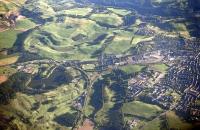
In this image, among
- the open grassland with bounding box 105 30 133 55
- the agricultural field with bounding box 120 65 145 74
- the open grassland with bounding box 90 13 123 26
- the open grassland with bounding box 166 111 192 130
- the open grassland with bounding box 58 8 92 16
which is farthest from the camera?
the open grassland with bounding box 58 8 92 16

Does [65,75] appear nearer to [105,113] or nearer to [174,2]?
[105,113]

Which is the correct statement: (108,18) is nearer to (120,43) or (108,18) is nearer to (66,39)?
(66,39)

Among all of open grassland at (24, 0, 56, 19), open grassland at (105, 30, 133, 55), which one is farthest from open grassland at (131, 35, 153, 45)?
open grassland at (24, 0, 56, 19)

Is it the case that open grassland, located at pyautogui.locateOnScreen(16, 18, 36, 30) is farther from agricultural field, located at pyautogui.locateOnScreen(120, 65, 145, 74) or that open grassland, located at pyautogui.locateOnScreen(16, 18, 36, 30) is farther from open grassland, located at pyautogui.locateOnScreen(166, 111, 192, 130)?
open grassland, located at pyautogui.locateOnScreen(166, 111, 192, 130)

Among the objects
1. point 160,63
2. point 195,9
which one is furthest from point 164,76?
point 195,9

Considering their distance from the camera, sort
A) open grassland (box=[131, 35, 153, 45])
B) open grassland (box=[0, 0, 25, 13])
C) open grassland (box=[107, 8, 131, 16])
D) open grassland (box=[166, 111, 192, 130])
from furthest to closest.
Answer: open grassland (box=[107, 8, 131, 16]) → open grassland (box=[0, 0, 25, 13]) → open grassland (box=[131, 35, 153, 45]) → open grassland (box=[166, 111, 192, 130])

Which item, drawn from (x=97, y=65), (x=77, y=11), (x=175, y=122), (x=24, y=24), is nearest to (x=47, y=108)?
(x=97, y=65)

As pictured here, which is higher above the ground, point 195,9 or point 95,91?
point 195,9
